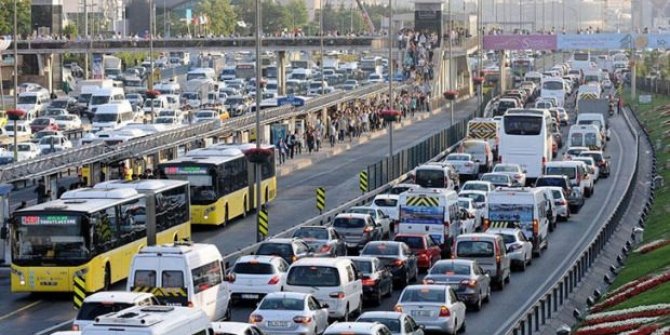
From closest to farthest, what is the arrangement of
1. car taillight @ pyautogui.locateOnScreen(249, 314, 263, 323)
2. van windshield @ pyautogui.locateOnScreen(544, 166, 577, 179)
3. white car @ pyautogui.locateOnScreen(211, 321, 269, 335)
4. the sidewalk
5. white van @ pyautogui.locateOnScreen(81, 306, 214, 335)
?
white van @ pyautogui.locateOnScreen(81, 306, 214, 335), white car @ pyautogui.locateOnScreen(211, 321, 269, 335), car taillight @ pyautogui.locateOnScreen(249, 314, 263, 323), van windshield @ pyautogui.locateOnScreen(544, 166, 577, 179), the sidewalk

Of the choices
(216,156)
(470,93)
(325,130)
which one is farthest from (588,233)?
(470,93)

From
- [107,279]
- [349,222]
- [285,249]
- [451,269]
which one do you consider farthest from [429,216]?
[107,279]

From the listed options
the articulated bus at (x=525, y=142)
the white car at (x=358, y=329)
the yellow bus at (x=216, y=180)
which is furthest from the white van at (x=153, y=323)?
the articulated bus at (x=525, y=142)

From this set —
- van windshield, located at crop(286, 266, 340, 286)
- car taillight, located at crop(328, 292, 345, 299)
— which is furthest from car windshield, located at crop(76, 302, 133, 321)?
car taillight, located at crop(328, 292, 345, 299)

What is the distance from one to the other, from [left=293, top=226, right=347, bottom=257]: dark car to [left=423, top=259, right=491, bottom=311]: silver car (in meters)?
5.90

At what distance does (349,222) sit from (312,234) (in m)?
3.87

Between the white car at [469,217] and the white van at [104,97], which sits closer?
the white car at [469,217]

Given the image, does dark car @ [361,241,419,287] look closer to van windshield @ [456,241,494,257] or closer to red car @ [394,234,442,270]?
van windshield @ [456,241,494,257]

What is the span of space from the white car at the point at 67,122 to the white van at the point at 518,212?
167ft

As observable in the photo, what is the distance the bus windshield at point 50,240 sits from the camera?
43.1m

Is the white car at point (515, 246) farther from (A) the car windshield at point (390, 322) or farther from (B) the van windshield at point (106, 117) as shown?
(B) the van windshield at point (106, 117)

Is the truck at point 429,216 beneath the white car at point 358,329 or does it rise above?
beneath

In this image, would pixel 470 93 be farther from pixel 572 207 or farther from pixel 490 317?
pixel 490 317

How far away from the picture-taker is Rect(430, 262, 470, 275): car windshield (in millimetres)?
41094
